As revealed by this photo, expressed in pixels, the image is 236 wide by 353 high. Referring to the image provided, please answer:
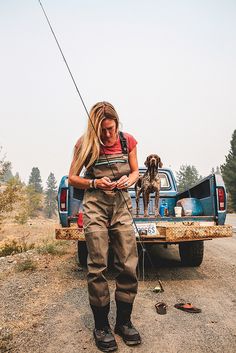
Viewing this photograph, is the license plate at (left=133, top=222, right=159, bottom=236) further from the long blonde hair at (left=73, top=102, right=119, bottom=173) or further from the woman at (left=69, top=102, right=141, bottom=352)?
the long blonde hair at (left=73, top=102, right=119, bottom=173)

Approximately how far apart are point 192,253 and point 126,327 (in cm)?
309

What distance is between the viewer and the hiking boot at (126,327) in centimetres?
248

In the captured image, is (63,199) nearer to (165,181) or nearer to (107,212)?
(107,212)

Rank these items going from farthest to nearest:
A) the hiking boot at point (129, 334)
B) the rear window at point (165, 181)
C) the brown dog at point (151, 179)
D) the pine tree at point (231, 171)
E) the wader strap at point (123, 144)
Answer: the pine tree at point (231, 171) < the rear window at point (165, 181) < the brown dog at point (151, 179) < the wader strap at point (123, 144) < the hiking boot at point (129, 334)

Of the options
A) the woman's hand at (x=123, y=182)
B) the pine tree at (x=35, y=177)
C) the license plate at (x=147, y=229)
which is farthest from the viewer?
the pine tree at (x=35, y=177)

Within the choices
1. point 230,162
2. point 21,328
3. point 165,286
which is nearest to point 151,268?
point 165,286

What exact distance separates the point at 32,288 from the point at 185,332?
92.5 inches

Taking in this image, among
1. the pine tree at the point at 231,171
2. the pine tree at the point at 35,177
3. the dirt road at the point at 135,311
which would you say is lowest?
the dirt road at the point at 135,311

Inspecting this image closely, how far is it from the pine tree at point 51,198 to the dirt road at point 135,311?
78713 mm

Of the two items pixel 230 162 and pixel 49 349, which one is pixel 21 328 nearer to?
pixel 49 349

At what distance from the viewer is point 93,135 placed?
269 cm

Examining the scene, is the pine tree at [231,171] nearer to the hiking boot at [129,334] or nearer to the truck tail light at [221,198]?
the truck tail light at [221,198]

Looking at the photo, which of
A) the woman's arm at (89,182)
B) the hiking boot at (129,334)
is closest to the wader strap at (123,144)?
the woman's arm at (89,182)

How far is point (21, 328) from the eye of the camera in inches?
111
